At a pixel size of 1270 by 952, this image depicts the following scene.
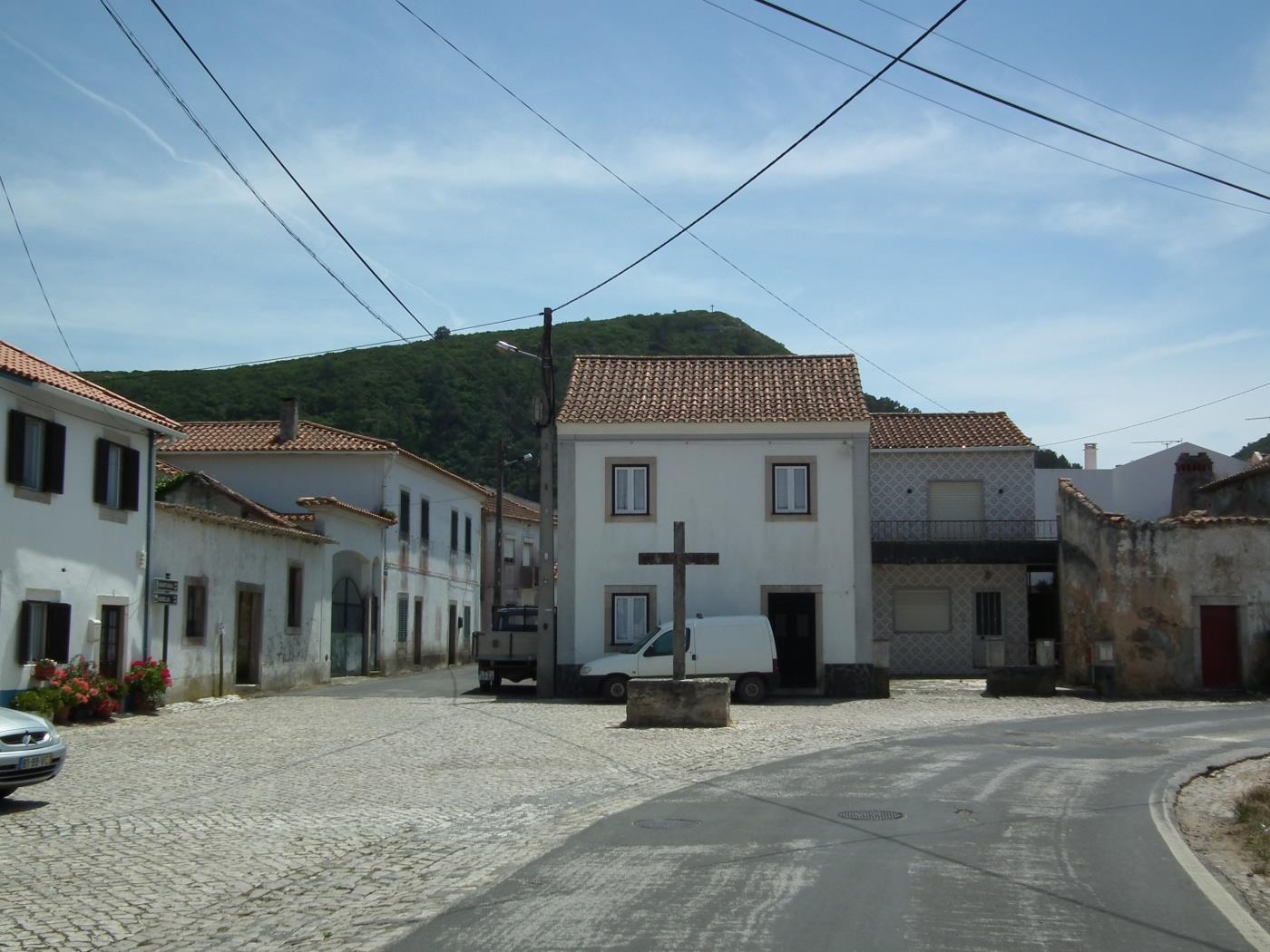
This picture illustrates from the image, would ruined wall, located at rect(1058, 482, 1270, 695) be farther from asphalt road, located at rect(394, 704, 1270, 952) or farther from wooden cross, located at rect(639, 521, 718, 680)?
asphalt road, located at rect(394, 704, 1270, 952)

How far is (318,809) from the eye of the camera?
11.4 m

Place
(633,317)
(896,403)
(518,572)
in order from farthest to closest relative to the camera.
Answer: (633,317) < (896,403) < (518,572)

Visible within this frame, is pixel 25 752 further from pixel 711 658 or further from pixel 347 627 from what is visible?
pixel 347 627

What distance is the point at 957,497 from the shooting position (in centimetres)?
3731

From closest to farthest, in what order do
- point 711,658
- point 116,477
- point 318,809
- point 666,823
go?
point 666,823, point 318,809, point 116,477, point 711,658

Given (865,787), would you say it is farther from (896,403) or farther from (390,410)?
(390,410)

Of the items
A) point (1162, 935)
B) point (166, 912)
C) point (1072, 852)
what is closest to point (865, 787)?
point (1072, 852)

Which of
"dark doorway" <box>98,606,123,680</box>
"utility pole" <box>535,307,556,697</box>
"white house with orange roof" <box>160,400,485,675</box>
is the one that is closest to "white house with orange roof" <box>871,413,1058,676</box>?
"utility pole" <box>535,307,556,697</box>

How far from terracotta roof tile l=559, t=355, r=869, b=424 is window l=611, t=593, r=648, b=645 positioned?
394 centimetres

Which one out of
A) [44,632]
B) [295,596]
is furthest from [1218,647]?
[44,632]

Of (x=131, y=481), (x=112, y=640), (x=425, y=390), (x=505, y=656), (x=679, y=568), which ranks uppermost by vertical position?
(x=425, y=390)

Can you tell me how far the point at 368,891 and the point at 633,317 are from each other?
8799cm

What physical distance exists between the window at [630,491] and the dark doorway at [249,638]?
27.7 feet

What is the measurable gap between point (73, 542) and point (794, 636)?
15003 mm
